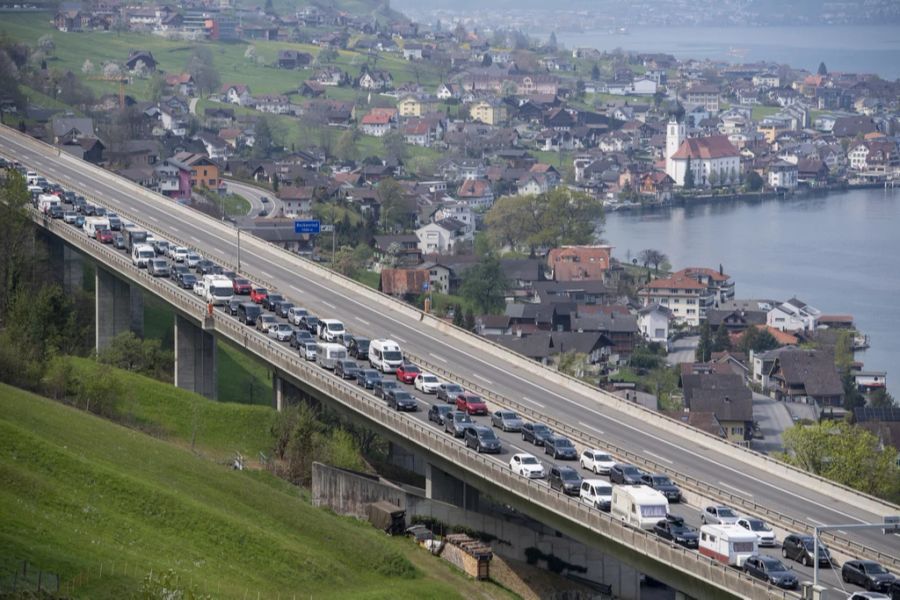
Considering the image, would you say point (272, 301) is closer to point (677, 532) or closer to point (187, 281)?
point (187, 281)

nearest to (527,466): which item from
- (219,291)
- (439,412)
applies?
(439,412)

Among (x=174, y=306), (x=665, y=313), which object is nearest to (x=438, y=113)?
(x=665, y=313)

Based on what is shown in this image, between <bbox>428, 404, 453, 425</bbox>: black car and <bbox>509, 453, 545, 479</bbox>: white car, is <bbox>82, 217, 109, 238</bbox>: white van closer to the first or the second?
<bbox>428, 404, 453, 425</bbox>: black car

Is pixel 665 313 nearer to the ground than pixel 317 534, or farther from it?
nearer to the ground

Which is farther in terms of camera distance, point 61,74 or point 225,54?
point 225,54

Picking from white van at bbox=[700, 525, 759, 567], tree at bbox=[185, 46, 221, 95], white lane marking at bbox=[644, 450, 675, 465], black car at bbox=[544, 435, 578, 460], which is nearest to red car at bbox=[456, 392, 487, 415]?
black car at bbox=[544, 435, 578, 460]

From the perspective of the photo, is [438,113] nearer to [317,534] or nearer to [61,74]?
[61,74]
